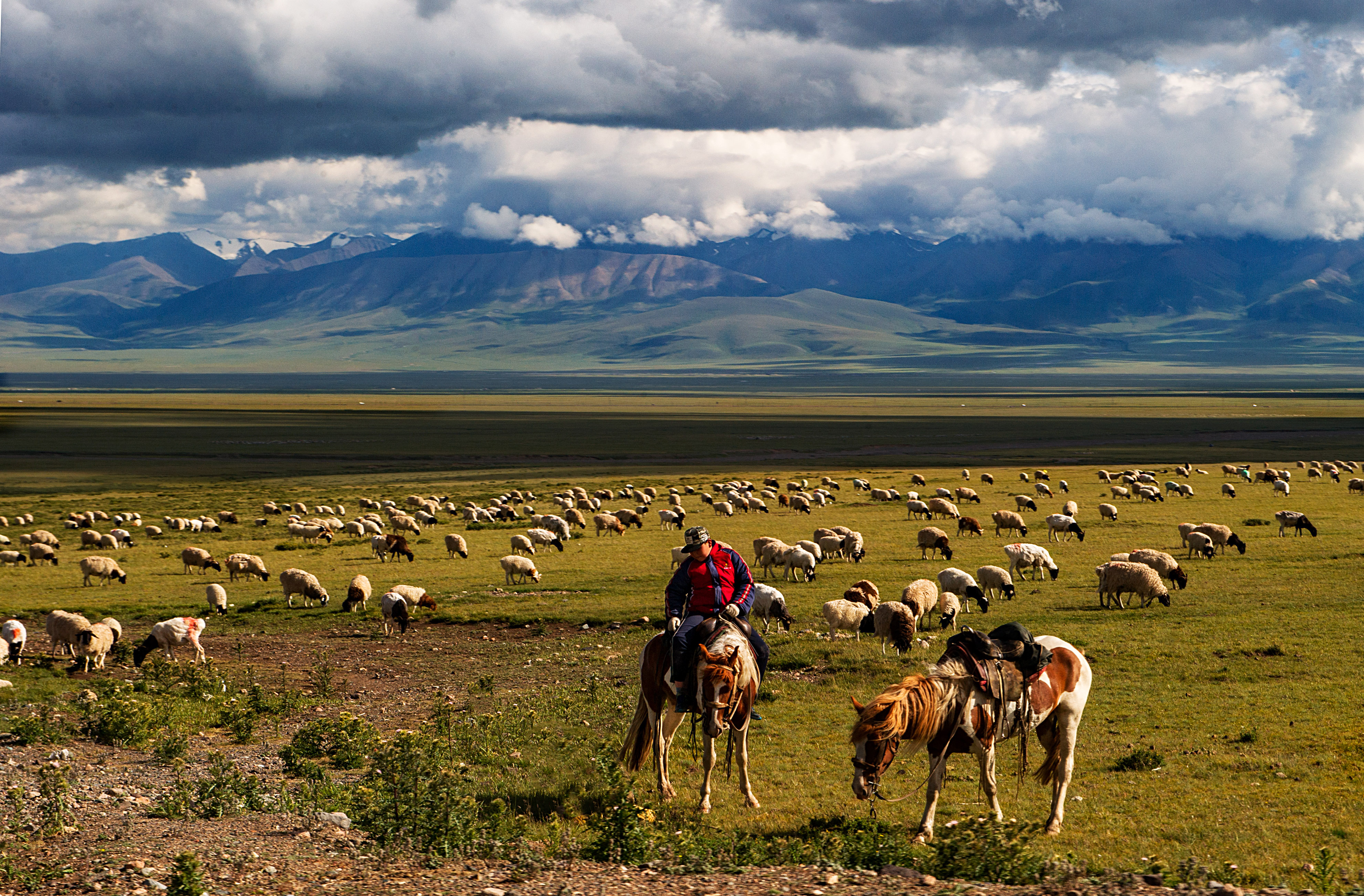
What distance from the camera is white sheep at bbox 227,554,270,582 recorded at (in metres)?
29.7

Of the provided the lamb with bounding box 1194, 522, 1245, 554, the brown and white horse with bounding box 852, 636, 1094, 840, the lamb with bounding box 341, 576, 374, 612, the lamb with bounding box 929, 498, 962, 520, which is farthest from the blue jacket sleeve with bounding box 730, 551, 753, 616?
the lamb with bounding box 929, 498, 962, 520

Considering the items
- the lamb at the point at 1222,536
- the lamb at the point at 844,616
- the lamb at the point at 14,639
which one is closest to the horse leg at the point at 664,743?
the lamb at the point at 844,616

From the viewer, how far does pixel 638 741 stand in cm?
1169

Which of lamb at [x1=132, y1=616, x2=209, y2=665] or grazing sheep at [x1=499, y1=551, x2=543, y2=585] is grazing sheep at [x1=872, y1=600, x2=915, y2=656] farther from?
lamb at [x1=132, y1=616, x2=209, y2=665]

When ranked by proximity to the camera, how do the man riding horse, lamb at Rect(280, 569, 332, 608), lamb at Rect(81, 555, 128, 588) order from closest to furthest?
the man riding horse
lamb at Rect(280, 569, 332, 608)
lamb at Rect(81, 555, 128, 588)

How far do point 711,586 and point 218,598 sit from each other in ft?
58.1

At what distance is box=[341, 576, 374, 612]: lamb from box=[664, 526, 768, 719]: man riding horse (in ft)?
50.7

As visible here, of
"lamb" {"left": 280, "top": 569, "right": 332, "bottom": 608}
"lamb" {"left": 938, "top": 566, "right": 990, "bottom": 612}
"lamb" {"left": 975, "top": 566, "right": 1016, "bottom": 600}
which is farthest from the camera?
"lamb" {"left": 280, "top": 569, "right": 332, "bottom": 608}

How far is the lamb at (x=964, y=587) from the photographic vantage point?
2258 centimetres

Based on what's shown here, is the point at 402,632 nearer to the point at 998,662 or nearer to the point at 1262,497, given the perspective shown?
the point at 998,662

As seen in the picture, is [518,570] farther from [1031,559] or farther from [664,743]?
[664,743]

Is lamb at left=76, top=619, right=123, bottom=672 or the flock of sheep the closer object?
lamb at left=76, top=619, right=123, bottom=672

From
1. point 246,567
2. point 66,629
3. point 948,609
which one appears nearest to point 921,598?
point 948,609

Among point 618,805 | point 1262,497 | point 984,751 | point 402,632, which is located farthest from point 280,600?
point 1262,497
